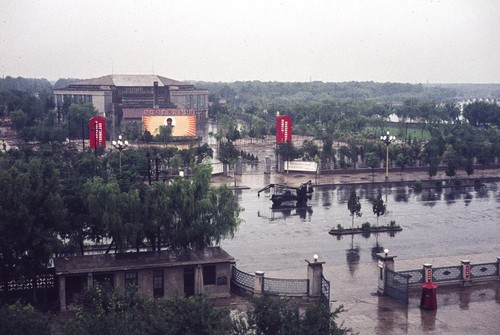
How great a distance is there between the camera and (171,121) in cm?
7612

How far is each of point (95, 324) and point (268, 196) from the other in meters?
29.3

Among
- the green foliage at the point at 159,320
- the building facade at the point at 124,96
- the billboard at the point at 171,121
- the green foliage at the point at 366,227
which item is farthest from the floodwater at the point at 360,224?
the building facade at the point at 124,96

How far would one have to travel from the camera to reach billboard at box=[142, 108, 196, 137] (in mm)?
75875

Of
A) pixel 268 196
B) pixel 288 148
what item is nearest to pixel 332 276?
pixel 268 196

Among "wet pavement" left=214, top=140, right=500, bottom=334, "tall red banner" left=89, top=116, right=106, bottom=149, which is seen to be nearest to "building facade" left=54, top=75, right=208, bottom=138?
"tall red banner" left=89, top=116, right=106, bottom=149

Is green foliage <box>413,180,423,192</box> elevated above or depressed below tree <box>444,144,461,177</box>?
below

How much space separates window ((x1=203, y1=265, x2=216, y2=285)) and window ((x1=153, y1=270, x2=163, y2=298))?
4.60 ft

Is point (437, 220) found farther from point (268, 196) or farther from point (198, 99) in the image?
point (198, 99)

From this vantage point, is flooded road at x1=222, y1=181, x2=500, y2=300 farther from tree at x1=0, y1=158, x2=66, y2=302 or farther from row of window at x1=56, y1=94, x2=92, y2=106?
row of window at x1=56, y1=94, x2=92, y2=106

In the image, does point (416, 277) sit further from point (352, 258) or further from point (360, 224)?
point (360, 224)

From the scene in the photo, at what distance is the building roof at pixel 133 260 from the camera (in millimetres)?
21156

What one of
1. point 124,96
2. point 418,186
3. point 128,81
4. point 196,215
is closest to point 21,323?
point 196,215

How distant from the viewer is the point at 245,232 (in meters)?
32.4

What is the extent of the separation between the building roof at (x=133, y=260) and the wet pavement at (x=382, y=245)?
3517 millimetres
